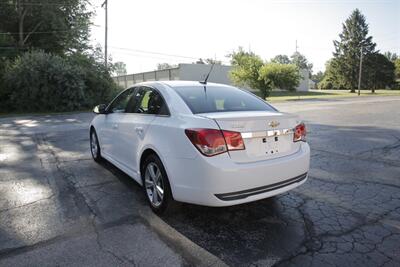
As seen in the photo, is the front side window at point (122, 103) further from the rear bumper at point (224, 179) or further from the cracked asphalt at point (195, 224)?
the rear bumper at point (224, 179)

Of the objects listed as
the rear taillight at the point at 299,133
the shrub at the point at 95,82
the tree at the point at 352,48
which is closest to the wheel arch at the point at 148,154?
the rear taillight at the point at 299,133

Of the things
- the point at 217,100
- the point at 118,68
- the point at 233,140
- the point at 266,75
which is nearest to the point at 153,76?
the point at 118,68

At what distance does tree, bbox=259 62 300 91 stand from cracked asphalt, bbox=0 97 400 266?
30531 millimetres

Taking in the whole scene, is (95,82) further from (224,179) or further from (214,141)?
(224,179)

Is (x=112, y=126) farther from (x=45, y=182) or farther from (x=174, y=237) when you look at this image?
(x=174, y=237)

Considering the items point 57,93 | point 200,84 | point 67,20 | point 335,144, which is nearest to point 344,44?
point 67,20

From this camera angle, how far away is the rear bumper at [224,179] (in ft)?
10.6

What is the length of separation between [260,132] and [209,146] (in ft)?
1.95

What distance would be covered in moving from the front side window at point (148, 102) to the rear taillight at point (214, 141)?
0.78 metres

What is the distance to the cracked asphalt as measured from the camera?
3.01 m

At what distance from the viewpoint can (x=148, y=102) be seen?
14.5 ft

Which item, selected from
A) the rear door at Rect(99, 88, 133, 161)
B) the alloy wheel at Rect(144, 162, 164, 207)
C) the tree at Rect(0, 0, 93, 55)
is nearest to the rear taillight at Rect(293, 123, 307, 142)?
the alloy wheel at Rect(144, 162, 164, 207)

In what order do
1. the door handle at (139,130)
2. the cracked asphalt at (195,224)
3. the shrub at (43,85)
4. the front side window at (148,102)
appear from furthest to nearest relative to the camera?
the shrub at (43,85) → the door handle at (139,130) → the front side window at (148,102) → the cracked asphalt at (195,224)

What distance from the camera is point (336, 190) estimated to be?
4.77 metres
